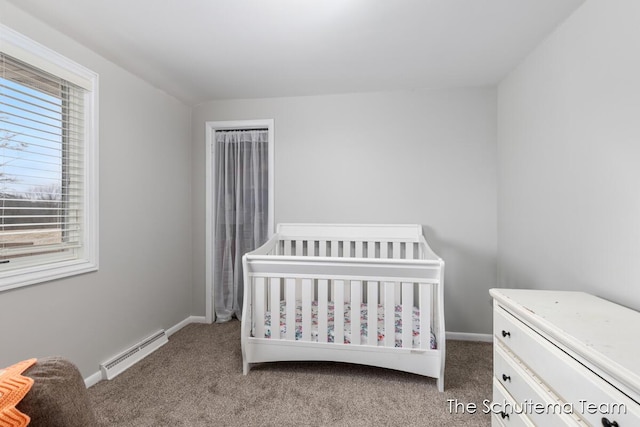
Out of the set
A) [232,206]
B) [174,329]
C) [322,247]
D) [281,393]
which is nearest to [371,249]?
[322,247]

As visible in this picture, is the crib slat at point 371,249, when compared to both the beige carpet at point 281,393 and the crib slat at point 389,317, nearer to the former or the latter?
the crib slat at point 389,317

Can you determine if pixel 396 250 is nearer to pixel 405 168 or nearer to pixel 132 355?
pixel 405 168

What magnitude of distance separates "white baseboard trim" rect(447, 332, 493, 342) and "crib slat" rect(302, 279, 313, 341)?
4.61 feet

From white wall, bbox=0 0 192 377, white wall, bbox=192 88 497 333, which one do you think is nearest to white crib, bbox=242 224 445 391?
white wall, bbox=192 88 497 333

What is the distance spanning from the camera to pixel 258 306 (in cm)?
187

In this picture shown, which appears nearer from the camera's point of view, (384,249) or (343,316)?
(343,316)

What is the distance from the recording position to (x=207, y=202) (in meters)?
2.82

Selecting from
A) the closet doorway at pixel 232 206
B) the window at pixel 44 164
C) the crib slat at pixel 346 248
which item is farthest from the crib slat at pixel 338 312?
the window at pixel 44 164

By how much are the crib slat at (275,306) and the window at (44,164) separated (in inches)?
46.4

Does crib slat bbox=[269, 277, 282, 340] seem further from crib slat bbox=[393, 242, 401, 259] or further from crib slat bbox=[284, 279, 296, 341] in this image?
crib slat bbox=[393, 242, 401, 259]

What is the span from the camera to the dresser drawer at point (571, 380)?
27.4 inches

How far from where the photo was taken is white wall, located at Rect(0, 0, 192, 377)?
153 centimetres

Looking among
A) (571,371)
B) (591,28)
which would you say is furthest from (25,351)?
(591,28)

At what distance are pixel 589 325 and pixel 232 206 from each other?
2.65 metres
